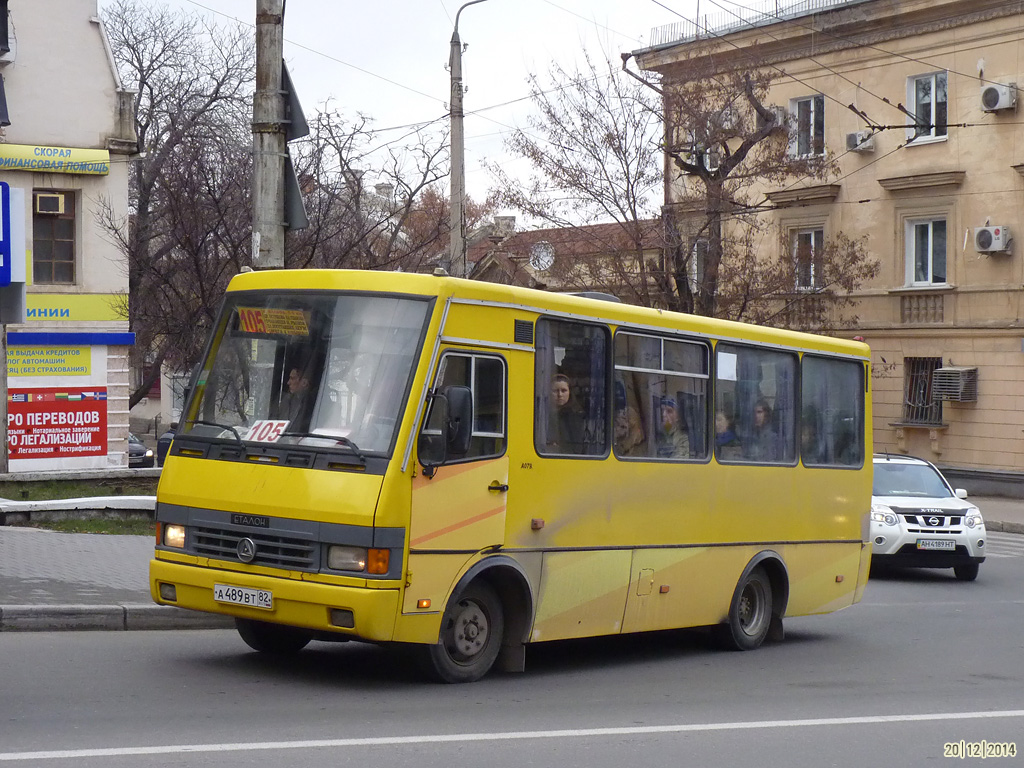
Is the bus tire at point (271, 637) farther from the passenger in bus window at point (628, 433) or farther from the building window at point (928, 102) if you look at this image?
the building window at point (928, 102)

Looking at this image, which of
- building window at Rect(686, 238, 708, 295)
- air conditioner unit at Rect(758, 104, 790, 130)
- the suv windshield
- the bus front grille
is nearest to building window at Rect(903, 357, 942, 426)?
building window at Rect(686, 238, 708, 295)

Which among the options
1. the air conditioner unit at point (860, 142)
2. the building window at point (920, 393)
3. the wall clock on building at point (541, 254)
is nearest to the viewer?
the wall clock on building at point (541, 254)

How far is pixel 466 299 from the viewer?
27.6 ft

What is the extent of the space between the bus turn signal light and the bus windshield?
0.60 metres

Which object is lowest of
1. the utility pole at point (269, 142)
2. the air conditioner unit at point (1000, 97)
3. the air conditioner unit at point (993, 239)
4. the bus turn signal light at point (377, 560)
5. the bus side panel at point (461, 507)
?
the bus turn signal light at point (377, 560)

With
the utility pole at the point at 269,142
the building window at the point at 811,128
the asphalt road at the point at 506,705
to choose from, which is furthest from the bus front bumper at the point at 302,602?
the building window at the point at 811,128

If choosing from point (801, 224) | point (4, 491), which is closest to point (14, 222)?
point (4, 491)

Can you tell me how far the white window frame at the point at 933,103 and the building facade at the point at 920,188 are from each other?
0.04 m

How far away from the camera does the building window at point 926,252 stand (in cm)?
3288

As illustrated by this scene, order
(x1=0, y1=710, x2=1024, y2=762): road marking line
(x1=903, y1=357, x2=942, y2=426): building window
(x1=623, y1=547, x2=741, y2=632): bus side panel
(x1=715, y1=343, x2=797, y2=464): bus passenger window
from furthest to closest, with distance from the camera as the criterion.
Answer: (x1=903, y1=357, x2=942, y2=426): building window, (x1=715, y1=343, x2=797, y2=464): bus passenger window, (x1=623, y1=547, x2=741, y2=632): bus side panel, (x1=0, y1=710, x2=1024, y2=762): road marking line

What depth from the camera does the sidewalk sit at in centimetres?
974

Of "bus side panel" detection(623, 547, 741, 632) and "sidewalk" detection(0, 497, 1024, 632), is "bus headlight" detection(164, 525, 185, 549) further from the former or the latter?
"bus side panel" detection(623, 547, 741, 632)

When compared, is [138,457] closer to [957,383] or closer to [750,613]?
[957,383]
